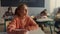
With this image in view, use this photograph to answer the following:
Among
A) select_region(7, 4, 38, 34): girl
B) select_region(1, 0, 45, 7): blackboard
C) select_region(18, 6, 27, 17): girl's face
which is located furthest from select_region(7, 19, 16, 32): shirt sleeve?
select_region(1, 0, 45, 7): blackboard

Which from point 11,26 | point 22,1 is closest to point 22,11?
point 11,26

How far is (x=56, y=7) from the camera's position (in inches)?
179

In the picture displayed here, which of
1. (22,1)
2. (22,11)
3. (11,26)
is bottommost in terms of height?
(11,26)

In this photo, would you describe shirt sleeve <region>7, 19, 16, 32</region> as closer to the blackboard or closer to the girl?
the girl

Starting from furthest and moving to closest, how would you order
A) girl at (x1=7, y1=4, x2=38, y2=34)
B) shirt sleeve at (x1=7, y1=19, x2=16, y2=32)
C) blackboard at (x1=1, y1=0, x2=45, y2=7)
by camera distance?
blackboard at (x1=1, y1=0, x2=45, y2=7) < girl at (x1=7, y1=4, x2=38, y2=34) < shirt sleeve at (x1=7, y1=19, x2=16, y2=32)

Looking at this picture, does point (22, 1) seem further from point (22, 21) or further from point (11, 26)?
point (11, 26)

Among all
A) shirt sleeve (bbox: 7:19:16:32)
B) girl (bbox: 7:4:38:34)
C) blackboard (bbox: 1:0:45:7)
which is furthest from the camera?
blackboard (bbox: 1:0:45:7)

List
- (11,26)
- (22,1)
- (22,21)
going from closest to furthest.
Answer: (11,26)
(22,21)
(22,1)

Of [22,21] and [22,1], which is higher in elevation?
[22,1]

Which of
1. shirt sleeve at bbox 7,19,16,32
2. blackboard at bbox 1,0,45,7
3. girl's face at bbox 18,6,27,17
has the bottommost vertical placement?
shirt sleeve at bbox 7,19,16,32

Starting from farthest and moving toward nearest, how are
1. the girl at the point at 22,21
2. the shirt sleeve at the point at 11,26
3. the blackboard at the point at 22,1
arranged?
the blackboard at the point at 22,1, the girl at the point at 22,21, the shirt sleeve at the point at 11,26

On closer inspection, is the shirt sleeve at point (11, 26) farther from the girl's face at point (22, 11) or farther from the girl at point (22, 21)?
the girl's face at point (22, 11)

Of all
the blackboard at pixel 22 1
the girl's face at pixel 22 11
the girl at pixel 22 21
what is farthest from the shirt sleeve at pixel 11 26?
the blackboard at pixel 22 1

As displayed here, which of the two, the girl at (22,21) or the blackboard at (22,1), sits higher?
the blackboard at (22,1)
